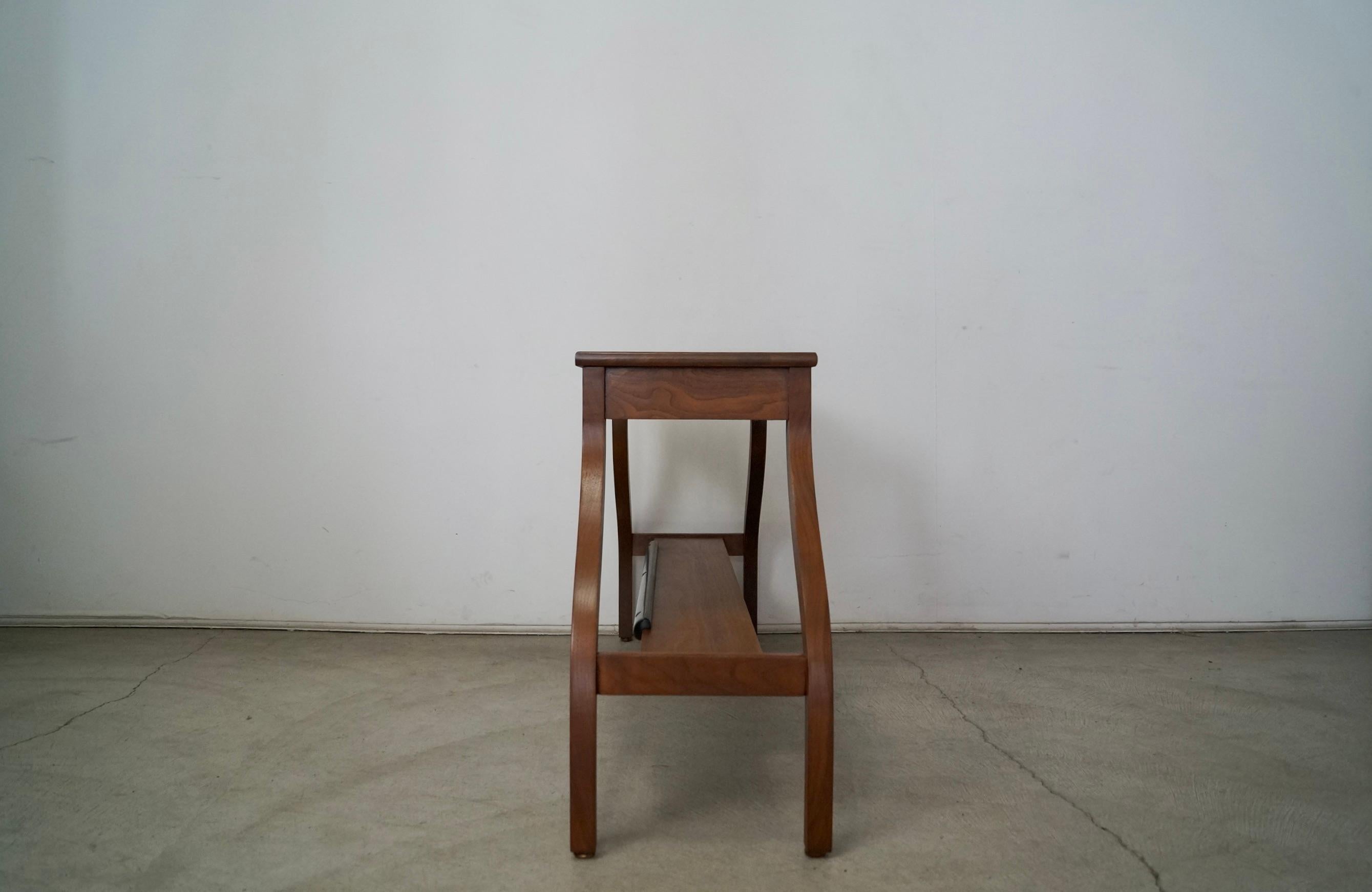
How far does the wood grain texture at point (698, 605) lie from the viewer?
1.27 metres

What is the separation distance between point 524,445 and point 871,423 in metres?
0.98

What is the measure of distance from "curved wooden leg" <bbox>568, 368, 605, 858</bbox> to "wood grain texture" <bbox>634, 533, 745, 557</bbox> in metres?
0.85

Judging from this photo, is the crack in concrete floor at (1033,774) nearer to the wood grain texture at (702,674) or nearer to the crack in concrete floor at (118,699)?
the wood grain texture at (702,674)

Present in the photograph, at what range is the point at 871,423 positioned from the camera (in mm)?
2199

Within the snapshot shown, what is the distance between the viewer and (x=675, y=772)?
1.40 metres

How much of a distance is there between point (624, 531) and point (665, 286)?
690 millimetres

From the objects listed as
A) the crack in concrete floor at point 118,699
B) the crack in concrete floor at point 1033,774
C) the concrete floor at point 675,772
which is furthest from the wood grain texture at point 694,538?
the crack in concrete floor at point 118,699

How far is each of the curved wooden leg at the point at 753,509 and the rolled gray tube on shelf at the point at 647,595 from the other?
245mm

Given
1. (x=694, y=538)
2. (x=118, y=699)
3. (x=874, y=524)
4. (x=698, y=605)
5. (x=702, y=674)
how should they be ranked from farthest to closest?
(x=874, y=524) → (x=694, y=538) → (x=118, y=699) → (x=698, y=605) → (x=702, y=674)

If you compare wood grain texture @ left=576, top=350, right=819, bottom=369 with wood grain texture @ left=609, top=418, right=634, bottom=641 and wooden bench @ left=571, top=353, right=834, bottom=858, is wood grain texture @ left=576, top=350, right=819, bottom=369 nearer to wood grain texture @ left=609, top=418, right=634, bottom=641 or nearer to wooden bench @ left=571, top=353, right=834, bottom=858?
wooden bench @ left=571, top=353, right=834, bottom=858

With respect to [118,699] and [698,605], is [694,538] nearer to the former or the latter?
[698,605]

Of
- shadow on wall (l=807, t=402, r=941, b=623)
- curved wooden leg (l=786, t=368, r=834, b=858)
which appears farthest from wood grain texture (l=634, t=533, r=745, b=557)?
curved wooden leg (l=786, t=368, r=834, b=858)

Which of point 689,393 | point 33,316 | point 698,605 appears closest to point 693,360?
point 689,393

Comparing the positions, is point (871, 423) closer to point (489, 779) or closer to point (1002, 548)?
point (1002, 548)
